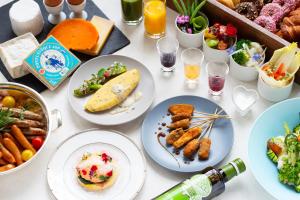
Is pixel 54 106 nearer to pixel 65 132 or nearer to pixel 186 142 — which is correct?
pixel 65 132

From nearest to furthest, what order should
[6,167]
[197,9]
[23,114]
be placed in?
[6,167] → [23,114] → [197,9]

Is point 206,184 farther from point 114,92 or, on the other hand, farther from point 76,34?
point 76,34

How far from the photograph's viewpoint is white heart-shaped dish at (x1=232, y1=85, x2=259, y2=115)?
68.1 inches

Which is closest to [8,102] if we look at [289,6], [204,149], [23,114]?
[23,114]

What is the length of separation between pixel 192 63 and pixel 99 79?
36 centimetres

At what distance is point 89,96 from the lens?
182 cm

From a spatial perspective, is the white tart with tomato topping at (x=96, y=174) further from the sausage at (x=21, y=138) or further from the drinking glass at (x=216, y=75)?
the drinking glass at (x=216, y=75)

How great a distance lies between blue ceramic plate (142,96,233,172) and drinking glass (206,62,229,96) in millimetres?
69

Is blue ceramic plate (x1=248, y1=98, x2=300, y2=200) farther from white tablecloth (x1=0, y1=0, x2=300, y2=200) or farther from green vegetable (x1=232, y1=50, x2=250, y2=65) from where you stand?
green vegetable (x1=232, y1=50, x2=250, y2=65)

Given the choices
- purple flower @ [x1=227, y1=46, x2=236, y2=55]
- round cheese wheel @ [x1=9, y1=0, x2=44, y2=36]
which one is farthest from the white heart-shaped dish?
round cheese wheel @ [x1=9, y1=0, x2=44, y2=36]

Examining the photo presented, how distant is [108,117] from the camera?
1.74 metres

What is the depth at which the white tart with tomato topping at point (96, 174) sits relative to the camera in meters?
1.56

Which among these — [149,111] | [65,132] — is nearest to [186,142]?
[149,111]

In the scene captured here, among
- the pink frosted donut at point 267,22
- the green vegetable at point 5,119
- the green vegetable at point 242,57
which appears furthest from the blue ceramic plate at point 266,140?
the green vegetable at point 5,119
